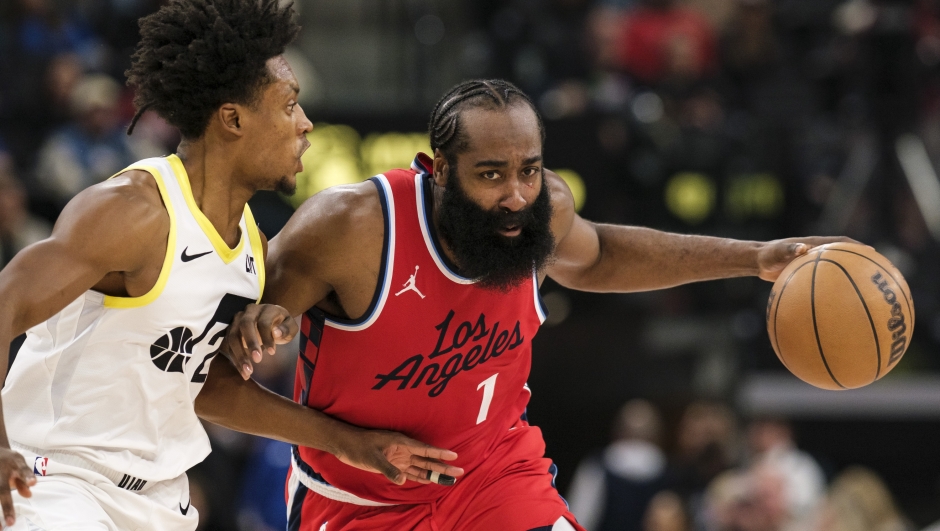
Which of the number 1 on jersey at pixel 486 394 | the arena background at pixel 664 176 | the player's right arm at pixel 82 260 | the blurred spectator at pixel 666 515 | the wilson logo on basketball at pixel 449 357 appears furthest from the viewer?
the arena background at pixel 664 176

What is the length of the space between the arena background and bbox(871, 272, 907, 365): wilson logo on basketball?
420 cm

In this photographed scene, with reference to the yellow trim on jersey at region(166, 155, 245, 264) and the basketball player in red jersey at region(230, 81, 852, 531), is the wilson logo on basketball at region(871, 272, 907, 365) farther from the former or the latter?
the yellow trim on jersey at region(166, 155, 245, 264)

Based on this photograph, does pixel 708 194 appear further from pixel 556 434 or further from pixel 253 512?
pixel 253 512

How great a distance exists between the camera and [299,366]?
4352 mm

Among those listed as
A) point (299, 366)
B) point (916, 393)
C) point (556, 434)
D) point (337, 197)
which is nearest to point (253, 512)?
point (556, 434)

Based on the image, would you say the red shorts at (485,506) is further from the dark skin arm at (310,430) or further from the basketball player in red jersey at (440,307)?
the dark skin arm at (310,430)

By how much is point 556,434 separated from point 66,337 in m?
6.49

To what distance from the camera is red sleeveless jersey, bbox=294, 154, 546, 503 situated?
407 centimetres

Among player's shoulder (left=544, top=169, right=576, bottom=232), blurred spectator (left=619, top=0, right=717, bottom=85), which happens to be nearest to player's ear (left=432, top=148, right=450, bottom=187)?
player's shoulder (left=544, top=169, right=576, bottom=232)

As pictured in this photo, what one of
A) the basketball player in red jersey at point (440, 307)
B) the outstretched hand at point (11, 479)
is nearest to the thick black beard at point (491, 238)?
the basketball player in red jersey at point (440, 307)

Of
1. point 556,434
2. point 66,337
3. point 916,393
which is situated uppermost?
point 66,337

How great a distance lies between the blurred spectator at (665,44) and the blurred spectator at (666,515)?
13.3 ft

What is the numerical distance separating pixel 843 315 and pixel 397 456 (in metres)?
1.67

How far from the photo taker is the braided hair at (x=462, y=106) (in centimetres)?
402
